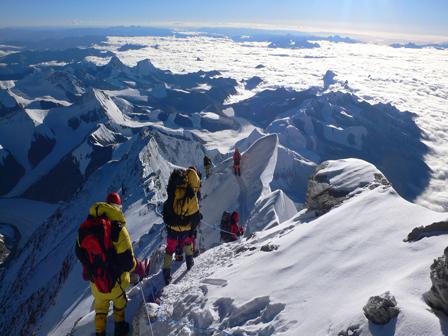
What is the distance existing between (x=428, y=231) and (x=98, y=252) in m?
8.08

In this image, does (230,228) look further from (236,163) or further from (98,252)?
(98,252)

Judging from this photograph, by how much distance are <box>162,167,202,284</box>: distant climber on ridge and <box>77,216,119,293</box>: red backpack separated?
12.5 feet

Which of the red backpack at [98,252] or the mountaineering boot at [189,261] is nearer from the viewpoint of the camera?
the red backpack at [98,252]

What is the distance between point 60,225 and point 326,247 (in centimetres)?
6010

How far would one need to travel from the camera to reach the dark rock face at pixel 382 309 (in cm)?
659

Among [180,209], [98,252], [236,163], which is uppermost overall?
[98,252]

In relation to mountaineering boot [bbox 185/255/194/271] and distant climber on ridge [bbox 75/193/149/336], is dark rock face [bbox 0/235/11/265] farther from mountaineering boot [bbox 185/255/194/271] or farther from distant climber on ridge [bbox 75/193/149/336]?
distant climber on ridge [bbox 75/193/149/336]

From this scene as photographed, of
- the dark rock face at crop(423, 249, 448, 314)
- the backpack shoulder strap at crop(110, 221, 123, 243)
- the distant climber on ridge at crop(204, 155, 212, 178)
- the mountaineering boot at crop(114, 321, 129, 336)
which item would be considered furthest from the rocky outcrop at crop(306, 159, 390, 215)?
the distant climber on ridge at crop(204, 155, 212, 178)

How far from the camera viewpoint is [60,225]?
204 feet

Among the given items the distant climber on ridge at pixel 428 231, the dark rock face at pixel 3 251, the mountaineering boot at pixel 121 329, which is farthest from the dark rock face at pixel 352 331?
the dark rock face at pixel 3 251

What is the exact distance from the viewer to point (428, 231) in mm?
9453

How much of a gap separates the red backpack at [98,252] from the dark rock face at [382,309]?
18.2 feet

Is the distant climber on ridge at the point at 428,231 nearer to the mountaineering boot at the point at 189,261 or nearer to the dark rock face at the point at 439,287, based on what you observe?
the dark rock face at the point at 439,287

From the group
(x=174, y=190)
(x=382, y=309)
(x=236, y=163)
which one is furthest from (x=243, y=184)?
(x=382, y=309)
